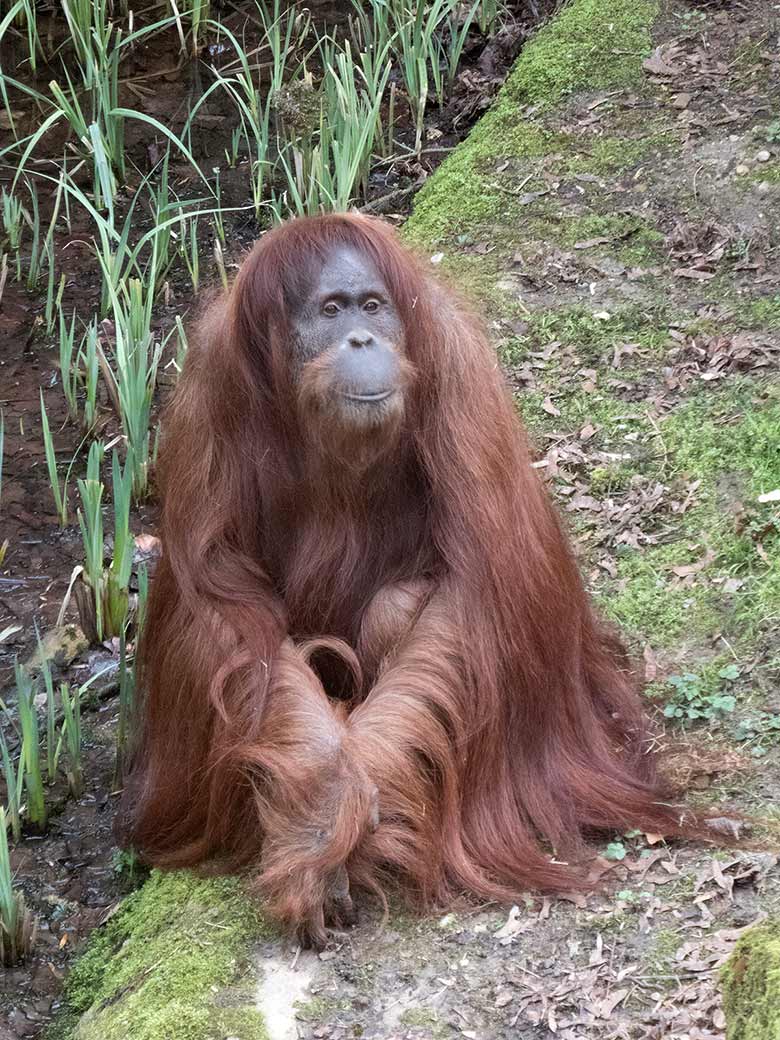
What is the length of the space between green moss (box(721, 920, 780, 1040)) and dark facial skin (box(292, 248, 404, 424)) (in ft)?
4.19

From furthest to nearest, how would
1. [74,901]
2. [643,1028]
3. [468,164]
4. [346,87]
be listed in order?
[468,164] → [346,87] → [74,901] → [643,1028]

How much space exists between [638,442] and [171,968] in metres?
2.20

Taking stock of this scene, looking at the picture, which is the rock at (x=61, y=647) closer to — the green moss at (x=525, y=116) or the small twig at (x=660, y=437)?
the small twig at (x=660, y=437)

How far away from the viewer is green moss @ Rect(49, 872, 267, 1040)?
2768 millimetres

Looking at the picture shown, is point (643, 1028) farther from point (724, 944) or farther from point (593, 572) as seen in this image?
point (593, 572)

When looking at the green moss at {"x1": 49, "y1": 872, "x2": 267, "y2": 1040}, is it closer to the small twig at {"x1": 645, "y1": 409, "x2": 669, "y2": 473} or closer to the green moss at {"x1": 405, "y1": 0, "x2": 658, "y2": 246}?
the small twig at {"x1": 645, "y1": 409, "x2": 669, "y2": 473}

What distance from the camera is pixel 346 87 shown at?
518cm

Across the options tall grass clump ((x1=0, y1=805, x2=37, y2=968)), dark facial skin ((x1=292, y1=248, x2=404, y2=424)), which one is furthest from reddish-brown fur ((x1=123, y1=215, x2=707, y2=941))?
tall grass clump ((x1=0, y1=805, x2=37, y2=968))

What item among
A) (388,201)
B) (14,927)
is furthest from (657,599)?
(388,201)

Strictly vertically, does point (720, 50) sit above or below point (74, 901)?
above

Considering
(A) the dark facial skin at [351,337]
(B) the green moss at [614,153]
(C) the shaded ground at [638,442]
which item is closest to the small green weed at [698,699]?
(C) the shaded ground at [638,442]

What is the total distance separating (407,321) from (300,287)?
0.23m

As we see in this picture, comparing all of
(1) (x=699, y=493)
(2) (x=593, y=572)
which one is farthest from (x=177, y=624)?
(1) (x=699, y=493)

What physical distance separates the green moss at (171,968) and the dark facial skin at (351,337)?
101 centimetres
